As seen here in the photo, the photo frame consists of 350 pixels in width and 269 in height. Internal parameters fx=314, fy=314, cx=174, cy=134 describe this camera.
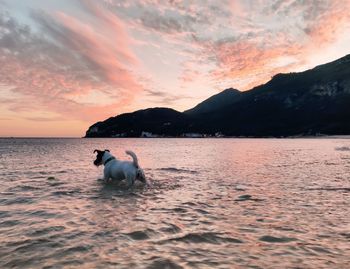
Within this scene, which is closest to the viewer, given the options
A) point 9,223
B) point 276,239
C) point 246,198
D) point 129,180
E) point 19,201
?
point 276,239

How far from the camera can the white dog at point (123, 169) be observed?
576 inches

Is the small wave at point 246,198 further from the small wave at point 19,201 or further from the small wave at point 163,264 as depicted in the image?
the small wave at point 19,201

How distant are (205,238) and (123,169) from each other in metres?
7.98

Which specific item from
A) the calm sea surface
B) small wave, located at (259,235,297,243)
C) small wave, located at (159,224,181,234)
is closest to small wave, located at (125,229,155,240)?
the calm sea surface

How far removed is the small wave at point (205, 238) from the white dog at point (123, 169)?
6.56 m

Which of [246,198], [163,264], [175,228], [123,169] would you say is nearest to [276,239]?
[175,228]

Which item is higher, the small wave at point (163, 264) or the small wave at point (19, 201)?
the small wave at point (19, 201)

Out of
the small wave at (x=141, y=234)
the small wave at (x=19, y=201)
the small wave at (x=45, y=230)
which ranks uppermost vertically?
the small wave at (x=19, y=201)

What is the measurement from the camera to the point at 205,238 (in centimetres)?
763

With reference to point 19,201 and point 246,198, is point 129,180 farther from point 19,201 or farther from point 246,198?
point 246,198

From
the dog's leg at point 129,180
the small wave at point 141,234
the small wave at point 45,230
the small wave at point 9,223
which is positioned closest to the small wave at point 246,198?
the dog's leg at point 129,180

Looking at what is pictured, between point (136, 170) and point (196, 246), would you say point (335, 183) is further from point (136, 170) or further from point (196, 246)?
point (196, 246)

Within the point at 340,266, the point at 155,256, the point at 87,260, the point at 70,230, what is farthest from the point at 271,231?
the point at 70,230

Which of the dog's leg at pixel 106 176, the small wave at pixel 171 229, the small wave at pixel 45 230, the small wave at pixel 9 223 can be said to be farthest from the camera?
the dog's leg at pixel 106 176
